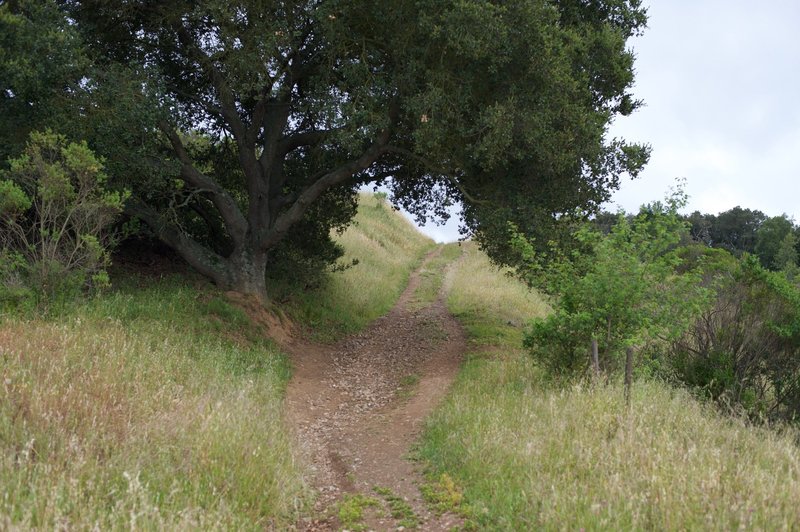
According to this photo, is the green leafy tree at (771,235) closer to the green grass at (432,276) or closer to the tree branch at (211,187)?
the green grass at (432,276)

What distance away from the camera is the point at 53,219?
11734mm

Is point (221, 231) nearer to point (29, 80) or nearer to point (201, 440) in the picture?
point (29, 80)

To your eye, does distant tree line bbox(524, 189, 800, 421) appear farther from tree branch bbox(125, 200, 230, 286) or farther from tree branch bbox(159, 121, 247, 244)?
tree branch bbox(125, 200, 230, 286)

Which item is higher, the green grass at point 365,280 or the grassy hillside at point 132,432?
the green grass at point 365,280

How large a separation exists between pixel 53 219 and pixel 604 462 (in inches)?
434

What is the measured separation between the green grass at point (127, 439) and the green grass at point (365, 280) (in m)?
9.19

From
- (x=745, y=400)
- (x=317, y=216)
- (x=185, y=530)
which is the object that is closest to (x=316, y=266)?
(x=317, y=216)

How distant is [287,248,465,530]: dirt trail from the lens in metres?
7.56

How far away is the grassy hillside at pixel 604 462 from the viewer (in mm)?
5312

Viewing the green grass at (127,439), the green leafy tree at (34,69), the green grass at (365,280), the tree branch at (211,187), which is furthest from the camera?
the green grass at (365,280)

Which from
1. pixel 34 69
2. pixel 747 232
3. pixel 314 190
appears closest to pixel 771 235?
pixel 747 232

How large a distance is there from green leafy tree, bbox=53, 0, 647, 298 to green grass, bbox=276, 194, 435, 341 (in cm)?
273

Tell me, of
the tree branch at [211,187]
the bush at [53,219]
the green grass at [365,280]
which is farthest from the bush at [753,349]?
the bush at [53,219]

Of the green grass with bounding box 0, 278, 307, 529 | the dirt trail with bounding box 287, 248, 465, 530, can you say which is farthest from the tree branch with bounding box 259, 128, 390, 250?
the green grass with bounding box 0, 278, 307, 529
